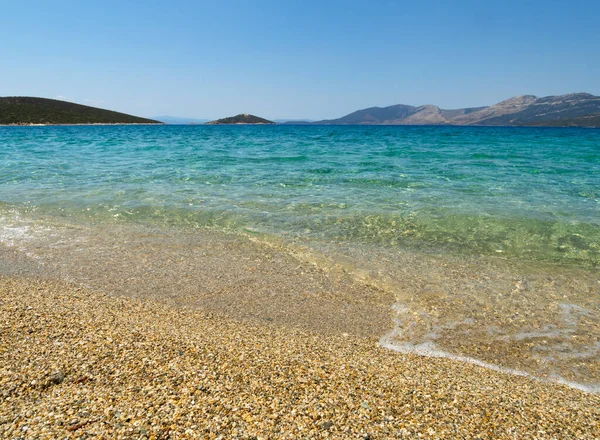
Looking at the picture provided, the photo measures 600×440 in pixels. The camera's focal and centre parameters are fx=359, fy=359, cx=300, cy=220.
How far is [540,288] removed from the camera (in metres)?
6.12

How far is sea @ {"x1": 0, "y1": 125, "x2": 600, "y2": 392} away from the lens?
4.77 meters

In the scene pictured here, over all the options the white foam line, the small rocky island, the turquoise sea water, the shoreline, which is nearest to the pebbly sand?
the white foam line

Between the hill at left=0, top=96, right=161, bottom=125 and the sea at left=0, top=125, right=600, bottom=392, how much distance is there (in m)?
81.0

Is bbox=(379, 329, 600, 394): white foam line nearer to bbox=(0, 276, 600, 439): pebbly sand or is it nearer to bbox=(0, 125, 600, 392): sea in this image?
bbox=(0, 125, 600, 392): sea

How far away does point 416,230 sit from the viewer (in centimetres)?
899

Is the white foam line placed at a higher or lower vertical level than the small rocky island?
lower

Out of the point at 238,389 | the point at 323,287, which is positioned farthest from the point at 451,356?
the point at 238,389

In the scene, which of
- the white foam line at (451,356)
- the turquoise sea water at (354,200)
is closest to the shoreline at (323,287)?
the white foam line at (451,356)

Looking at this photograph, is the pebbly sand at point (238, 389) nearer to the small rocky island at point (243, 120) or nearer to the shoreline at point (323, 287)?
the shoreline at point (323, 287)

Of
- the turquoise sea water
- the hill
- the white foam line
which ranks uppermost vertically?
the hill

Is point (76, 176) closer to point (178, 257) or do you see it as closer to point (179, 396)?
point (178, 257)

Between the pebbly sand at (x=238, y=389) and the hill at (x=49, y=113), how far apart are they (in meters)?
98.0

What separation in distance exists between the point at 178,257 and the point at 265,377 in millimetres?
4294

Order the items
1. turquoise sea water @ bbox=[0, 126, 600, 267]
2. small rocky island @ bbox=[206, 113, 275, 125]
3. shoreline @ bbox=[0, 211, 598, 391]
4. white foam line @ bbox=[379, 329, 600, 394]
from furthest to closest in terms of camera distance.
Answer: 1. small rocky island @ bbox=[206, 113, 275, 125]
2. turquoise sea water @ bbox=[0, 126, 600, 267]
3. shoreline @ bbox=[0, 211, 598, 391]
4. white foam line @ bbox=[379, 329, 600, 394]
